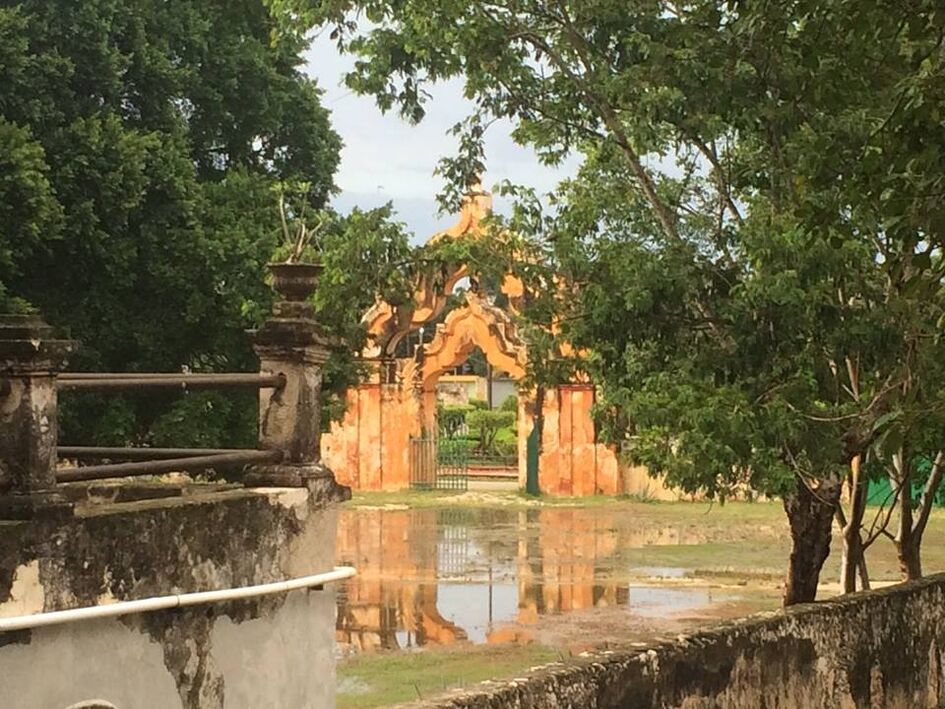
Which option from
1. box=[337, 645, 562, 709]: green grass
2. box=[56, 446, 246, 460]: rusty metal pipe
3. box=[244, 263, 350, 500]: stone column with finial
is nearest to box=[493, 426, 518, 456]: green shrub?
box=[337, 645, 562, 709]: green grass

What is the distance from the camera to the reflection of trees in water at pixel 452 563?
50.7ft

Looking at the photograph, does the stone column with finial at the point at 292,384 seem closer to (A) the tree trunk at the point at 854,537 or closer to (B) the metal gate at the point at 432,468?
(A) the tree trunk at the point at 854,537

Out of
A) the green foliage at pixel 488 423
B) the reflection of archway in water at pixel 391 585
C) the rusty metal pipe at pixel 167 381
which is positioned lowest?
the reflection of archway in water at pixel 391 585

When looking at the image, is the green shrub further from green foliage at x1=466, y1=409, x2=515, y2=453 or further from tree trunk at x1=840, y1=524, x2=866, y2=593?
tree trunk at x1=840, y1=524, x2=866, y2=593

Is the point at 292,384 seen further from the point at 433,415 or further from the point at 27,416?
the point at 433,415

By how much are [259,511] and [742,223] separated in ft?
17.5

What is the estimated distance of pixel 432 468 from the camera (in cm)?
3253

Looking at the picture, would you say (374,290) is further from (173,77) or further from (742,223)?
(173,77)

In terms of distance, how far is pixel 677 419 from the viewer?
384 inches

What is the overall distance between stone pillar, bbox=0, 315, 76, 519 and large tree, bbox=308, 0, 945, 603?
3642 mm

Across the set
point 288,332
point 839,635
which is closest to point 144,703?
point 288,332

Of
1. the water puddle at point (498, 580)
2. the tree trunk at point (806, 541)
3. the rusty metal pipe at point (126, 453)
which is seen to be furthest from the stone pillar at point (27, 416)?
the water puddle at point (498, 580)

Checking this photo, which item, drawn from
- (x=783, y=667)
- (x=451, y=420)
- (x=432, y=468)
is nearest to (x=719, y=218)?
(x=783, y=667)

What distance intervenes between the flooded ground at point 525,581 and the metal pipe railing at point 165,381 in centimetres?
240
